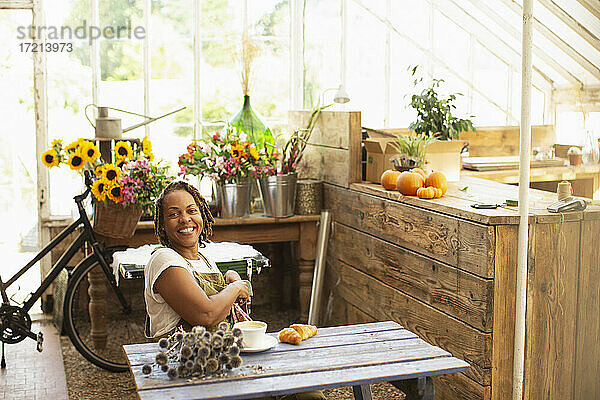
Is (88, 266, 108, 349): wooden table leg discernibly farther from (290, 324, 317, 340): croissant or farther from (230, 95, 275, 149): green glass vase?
(290, 324, 317, 340): croissant

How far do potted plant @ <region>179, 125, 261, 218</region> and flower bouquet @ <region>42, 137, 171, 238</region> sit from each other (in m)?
0.34

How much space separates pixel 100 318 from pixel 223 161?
1.05 metres

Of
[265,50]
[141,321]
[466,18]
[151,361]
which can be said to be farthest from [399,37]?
[151,361]

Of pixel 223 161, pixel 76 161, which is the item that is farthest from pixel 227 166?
pixel 76 161

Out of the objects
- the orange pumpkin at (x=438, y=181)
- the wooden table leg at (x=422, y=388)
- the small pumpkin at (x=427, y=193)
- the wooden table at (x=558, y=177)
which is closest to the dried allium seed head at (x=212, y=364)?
the wooden table leg at (x=422, y=388)

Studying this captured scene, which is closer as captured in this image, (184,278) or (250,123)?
(184,278)

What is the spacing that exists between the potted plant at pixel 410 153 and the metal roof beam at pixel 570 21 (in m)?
1.44

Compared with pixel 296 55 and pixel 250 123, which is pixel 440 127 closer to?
pixel 250 123

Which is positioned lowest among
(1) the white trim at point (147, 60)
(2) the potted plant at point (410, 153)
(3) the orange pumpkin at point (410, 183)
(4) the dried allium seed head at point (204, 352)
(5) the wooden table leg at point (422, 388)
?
(5) the wooden table leg at point (422, 388)

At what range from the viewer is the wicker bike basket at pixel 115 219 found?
3.81m

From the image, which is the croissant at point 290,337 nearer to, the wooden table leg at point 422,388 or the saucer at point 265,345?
the saucer at point 265,345

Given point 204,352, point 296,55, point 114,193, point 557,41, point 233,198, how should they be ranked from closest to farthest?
point 204,352 < point 114,193 < point 233,198 < point 557,41 < point 296,55

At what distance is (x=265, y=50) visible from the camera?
16.7 ft

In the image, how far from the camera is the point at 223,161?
13.7 ft
